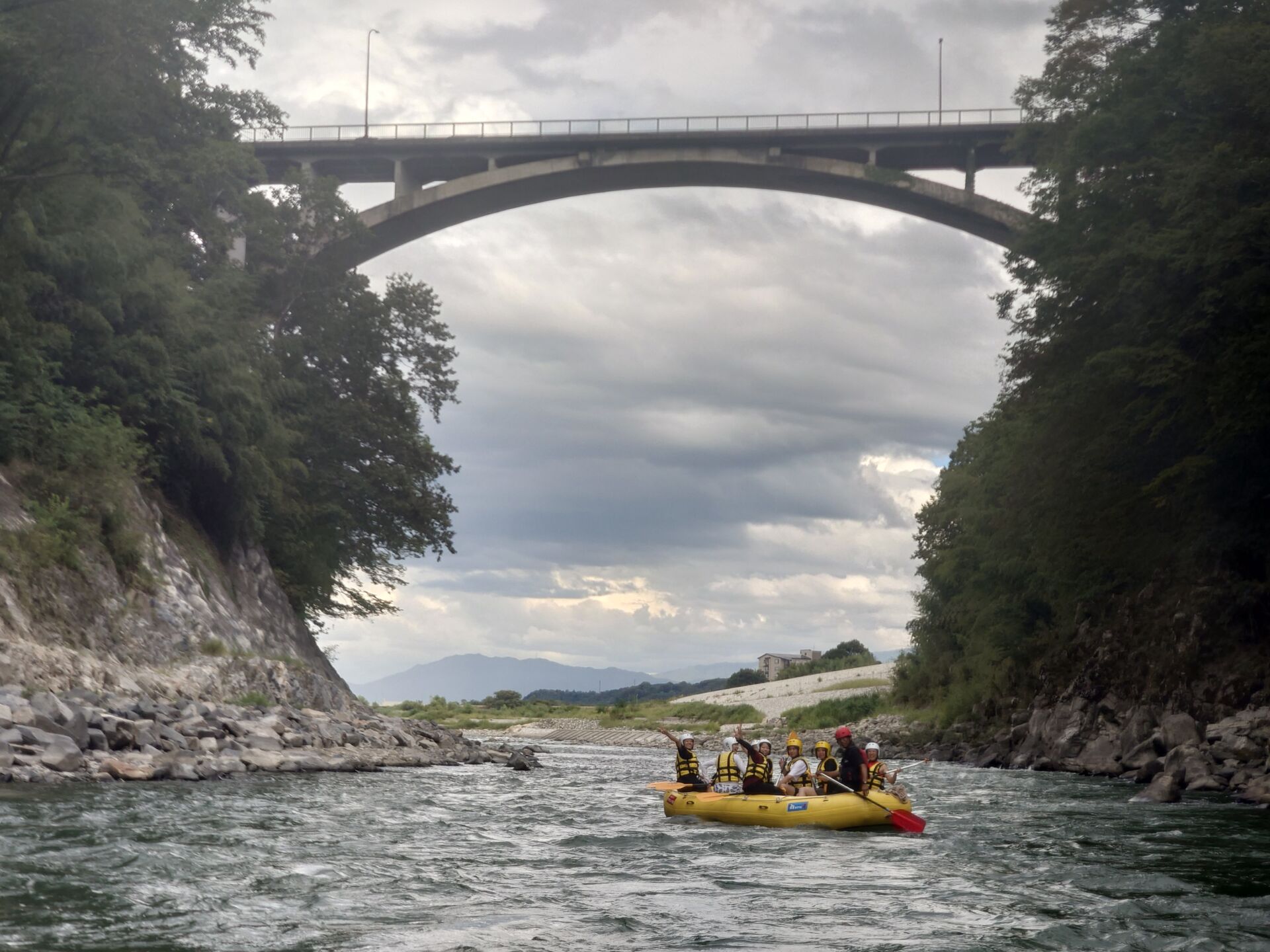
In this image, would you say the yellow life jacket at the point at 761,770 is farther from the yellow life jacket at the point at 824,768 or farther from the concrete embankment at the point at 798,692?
the concrete embankment at the point at 798,692

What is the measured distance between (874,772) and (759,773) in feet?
5.48

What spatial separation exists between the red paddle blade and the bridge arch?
28006 mm

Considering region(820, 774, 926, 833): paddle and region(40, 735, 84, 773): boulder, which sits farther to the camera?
region(820, 774, 926, 833): paddle

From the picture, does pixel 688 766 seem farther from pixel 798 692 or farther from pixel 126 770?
pixel 798 692

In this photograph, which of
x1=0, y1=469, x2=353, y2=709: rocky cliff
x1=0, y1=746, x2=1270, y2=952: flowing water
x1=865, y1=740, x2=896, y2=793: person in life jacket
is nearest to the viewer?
x1=0, y1=746, x2=1270, y2=952: flowing water

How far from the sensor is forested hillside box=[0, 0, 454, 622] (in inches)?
951

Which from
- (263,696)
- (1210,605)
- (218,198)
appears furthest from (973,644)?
(218,198)

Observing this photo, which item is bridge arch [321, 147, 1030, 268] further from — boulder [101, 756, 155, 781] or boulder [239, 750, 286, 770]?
boulder [101, 756, 155, 781]

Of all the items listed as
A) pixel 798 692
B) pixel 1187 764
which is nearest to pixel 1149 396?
pixel 1187 764

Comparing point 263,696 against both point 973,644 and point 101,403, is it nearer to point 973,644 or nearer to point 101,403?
point 101,403

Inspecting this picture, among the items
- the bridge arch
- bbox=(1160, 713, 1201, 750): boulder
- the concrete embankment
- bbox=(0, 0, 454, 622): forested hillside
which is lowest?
bbox=(1160, 713, 1201, 750): boulder

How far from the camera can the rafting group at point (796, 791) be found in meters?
17.0

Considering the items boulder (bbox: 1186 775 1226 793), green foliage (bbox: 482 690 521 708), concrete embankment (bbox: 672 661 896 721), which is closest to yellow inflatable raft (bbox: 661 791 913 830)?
boulder (bbox: 1186 775 1226 793)

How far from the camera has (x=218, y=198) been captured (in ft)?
111
